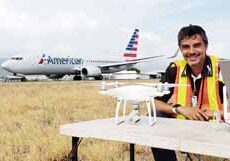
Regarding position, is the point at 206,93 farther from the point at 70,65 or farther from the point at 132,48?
the point at 132,48

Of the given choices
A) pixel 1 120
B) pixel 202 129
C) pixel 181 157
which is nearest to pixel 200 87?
pixel 202 129

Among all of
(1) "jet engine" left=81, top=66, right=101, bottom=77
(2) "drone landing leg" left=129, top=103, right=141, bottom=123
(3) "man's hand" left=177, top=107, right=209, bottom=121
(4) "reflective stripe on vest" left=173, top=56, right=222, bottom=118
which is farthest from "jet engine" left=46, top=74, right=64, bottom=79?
(2) "drone landing leg" left=129, top=103, right=141, bottom=123

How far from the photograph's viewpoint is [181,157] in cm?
352

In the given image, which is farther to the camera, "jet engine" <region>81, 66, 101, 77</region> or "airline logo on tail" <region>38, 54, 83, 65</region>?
"jet engine" <region>81, 66, 101, 77</region>

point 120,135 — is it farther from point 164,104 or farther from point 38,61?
point 38,61

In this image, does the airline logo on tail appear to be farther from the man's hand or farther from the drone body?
the drone body

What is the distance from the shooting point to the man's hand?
2.07m

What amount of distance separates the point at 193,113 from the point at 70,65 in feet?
96.8

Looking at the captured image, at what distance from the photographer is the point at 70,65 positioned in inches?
1236

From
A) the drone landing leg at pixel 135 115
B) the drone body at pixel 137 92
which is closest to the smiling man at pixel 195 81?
the drone landing leg at pixel 135 115

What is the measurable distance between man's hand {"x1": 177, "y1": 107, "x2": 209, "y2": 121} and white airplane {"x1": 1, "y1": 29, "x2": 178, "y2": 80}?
2687cm

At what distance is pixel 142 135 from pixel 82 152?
2351mm

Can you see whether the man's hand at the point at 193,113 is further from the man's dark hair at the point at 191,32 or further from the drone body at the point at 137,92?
the drone body at the point at 137,92

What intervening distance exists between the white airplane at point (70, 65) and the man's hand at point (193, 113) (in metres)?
26.9
